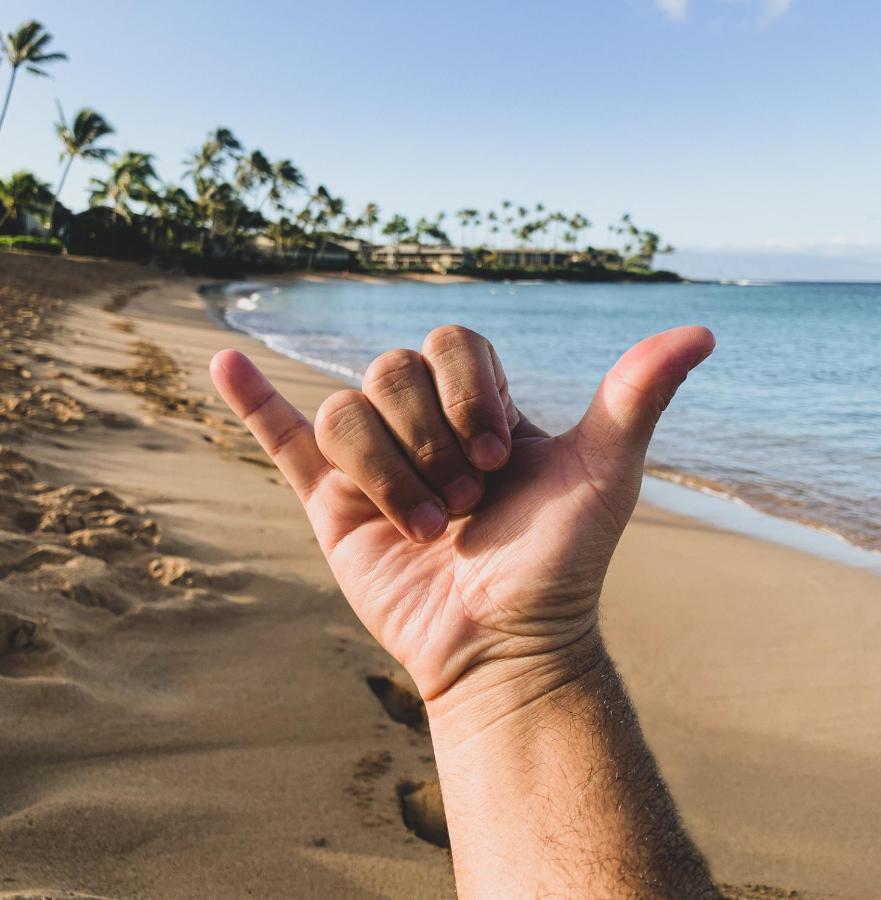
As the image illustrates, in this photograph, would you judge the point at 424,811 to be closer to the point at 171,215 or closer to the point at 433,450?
the point at 433,450

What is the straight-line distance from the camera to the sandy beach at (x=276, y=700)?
1604mm

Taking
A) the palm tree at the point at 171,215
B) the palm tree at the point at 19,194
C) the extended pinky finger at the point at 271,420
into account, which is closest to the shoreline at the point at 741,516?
the extended pinky finger at the point at 271,420

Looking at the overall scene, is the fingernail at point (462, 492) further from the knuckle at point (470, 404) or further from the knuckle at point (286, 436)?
the knuckle at point (286, 436)

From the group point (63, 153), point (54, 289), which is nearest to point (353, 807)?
point (54, 289)

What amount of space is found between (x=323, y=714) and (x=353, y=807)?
441 millimetres

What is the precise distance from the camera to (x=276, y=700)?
2.28m

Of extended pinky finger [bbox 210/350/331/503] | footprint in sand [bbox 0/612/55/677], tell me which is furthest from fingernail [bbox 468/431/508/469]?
footprint in sand [bbox 0/612/55/677]

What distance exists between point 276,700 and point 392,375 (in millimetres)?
1454

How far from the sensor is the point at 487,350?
1318 millimetres

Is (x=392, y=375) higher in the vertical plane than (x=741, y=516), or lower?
higher

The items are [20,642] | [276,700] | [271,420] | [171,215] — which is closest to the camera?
[271,420]

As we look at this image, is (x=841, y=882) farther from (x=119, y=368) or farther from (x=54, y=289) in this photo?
(x=54, y=289)

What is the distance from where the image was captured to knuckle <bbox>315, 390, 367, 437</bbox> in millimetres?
1280

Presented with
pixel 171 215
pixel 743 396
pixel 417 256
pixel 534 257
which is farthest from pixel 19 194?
pixel 534 257
